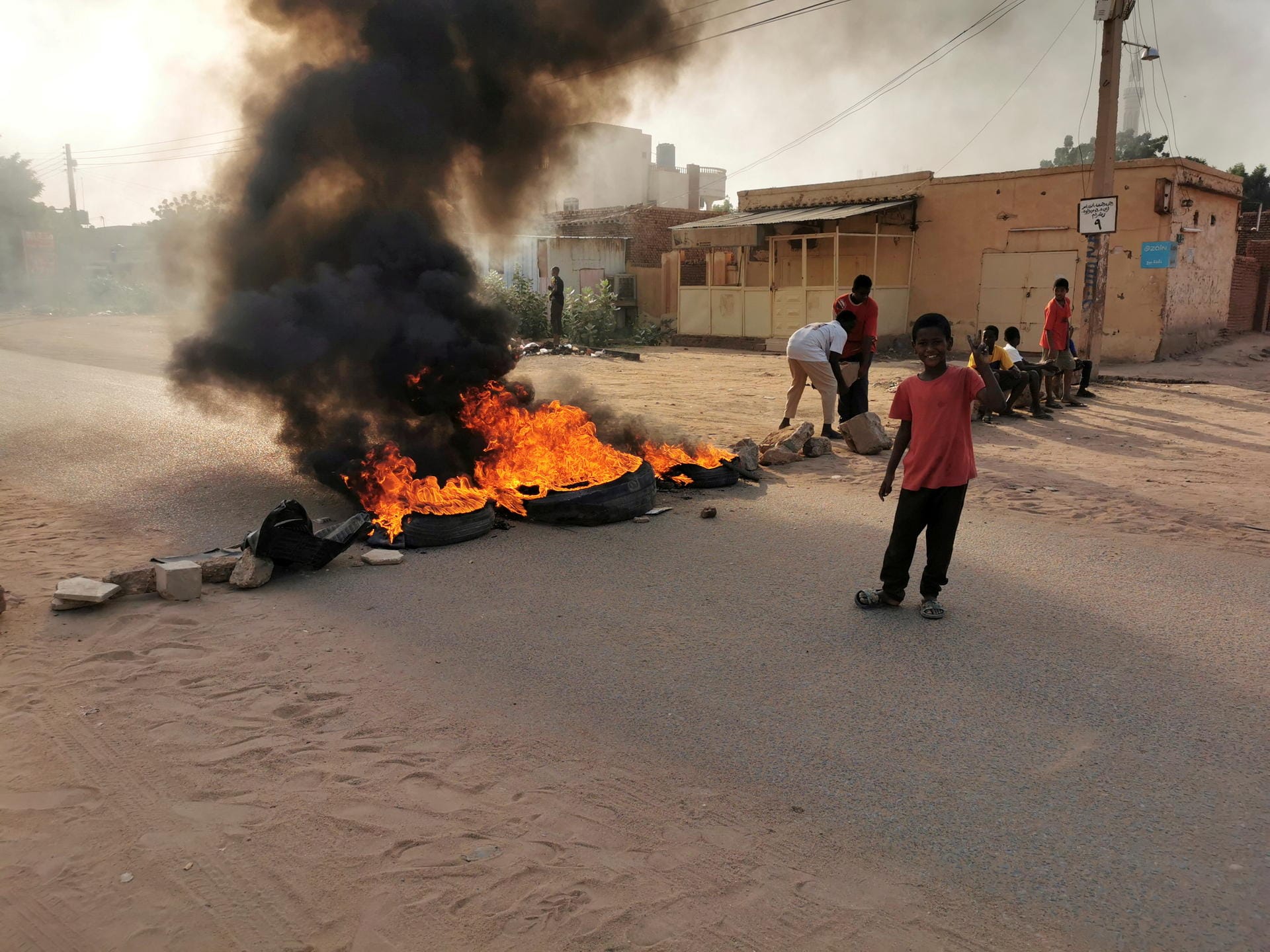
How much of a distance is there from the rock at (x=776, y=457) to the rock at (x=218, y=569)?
5042mm

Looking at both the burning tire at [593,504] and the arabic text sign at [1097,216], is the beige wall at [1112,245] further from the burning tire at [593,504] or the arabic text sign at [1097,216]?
the burning tire at [593,504]

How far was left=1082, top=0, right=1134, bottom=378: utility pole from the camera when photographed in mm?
12969

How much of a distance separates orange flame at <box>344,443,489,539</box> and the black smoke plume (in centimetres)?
22

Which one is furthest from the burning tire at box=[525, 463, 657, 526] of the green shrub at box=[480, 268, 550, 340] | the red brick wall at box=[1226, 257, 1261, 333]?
the red brick wall at box=[1226, 257, 1261, 333]

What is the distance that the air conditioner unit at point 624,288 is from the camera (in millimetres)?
28750

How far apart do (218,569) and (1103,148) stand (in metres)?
13.7

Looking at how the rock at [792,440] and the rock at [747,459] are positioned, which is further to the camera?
the rock at [792,440]

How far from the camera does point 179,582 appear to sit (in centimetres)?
501

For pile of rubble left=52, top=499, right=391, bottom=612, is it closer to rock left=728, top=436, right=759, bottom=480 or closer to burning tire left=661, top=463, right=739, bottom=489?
burning tire left=661, top=463, right=739, bottom=489

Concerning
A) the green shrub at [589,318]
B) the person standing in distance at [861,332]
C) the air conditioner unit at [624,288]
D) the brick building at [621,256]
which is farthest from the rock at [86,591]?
the air conditioner unit at [624,288]

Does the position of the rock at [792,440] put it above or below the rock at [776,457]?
above

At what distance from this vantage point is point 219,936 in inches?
94.3

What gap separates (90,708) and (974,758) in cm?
360

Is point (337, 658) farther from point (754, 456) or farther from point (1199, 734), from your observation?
point (754, 456)
